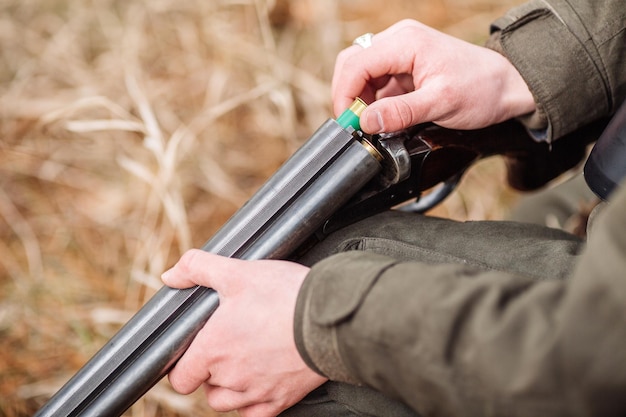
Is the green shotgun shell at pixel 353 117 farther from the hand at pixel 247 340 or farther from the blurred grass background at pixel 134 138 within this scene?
the blurred grass background at pixel 134 138

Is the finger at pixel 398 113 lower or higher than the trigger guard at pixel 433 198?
higher

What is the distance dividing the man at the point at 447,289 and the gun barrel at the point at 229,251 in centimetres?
5

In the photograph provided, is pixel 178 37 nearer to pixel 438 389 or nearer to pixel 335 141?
pixel 335 141

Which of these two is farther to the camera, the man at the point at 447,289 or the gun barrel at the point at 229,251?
the gun barrel at the point at 229,251

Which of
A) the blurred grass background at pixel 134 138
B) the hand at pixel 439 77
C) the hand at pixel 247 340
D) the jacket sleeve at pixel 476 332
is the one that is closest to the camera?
the jacket sleeve at pixel 476 332

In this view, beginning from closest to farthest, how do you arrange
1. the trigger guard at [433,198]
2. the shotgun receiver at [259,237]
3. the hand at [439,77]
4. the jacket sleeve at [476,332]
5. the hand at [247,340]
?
the jacket sleeve at [476,332], the hand at [247,340], the shotgun receiver at [259,237], the hand at [439,77], the trigger guard at [433,198]

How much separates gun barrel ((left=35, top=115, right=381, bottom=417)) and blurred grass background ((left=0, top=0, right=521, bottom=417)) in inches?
29.1

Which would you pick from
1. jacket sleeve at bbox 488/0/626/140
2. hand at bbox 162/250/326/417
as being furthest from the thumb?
jacket sleeve at bbox 488/0/626/140

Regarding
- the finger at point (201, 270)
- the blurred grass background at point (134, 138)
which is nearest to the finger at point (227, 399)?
the finger at point (201, 270)

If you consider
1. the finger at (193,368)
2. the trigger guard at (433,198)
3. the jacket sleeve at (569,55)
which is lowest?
the trigger guard at (433,198)

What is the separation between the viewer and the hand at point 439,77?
1.29 metres

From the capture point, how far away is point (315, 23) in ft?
9.49

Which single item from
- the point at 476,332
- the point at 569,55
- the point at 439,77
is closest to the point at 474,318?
the point at 476,332

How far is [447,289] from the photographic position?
86 centimetres
